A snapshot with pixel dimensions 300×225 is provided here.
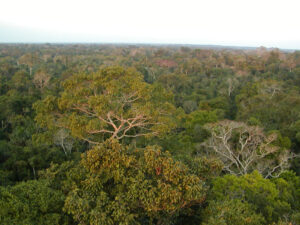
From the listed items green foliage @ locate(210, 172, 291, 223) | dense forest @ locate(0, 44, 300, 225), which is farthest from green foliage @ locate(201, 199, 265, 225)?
green foliage @ locate(210, 172, 291, 223)

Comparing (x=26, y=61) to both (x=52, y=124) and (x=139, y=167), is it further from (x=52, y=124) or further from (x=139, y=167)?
(x=139, y=167)

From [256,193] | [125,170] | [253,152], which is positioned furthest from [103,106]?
[253,152]

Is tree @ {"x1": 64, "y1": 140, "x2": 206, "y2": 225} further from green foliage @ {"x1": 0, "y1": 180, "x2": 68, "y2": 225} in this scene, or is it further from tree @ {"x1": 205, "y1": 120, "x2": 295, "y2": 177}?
tree @ {"x1": 205, "y1": 120, "x2": 295, "y2": 177}

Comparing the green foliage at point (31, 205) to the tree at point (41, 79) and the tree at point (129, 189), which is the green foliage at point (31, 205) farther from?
the tree at point (41, 79)

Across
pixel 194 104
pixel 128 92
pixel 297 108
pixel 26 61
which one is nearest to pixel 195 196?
pixel 128 92

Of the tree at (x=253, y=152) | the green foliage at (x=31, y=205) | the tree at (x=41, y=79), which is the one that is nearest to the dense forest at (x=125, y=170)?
the green foliage at (x=31, y=205)

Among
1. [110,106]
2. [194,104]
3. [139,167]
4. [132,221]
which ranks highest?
[110,106]
